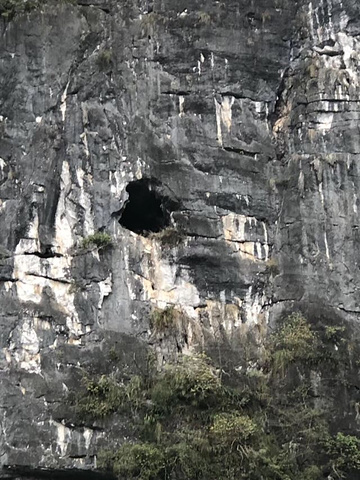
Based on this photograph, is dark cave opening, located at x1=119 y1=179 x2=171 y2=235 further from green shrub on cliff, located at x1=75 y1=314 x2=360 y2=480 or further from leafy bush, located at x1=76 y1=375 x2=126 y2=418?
leafy bush, located at x1=76 y1=375 x2=126 y2=418

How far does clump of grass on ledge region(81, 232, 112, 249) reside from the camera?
1305 centimetres

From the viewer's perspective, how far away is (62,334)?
12422mm

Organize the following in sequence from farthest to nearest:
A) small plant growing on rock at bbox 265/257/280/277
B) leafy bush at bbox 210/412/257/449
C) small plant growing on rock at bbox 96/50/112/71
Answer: small plant growing on rock at bbox 96/50/112/71 < small plant growing on rock at bbox 265/257/280/277 < leafy bush at bbox 210/412/257/449

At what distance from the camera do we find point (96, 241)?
42.9ft

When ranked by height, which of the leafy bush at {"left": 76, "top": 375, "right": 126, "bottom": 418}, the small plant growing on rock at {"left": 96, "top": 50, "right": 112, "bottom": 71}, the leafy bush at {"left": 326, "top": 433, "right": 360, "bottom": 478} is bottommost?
the leafy bush at {"left": 326, "top": 433, "right": 360, "bottom": 478}

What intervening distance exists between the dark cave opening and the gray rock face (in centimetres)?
4

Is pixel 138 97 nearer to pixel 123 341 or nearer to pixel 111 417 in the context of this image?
pixel 123 341

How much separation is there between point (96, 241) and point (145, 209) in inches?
68.6

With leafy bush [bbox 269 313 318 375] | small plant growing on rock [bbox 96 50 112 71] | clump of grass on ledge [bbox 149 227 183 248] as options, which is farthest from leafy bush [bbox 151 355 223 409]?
small plant growing on rock [bbox 96 50 112 71]

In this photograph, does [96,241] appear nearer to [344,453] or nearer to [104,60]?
[104,60]

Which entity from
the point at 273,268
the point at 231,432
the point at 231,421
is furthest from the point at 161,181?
the point at 231,432

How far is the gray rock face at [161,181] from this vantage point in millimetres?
12484

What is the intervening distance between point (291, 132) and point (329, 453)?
604cm

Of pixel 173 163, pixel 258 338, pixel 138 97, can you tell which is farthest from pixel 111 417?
pixel 138 97
